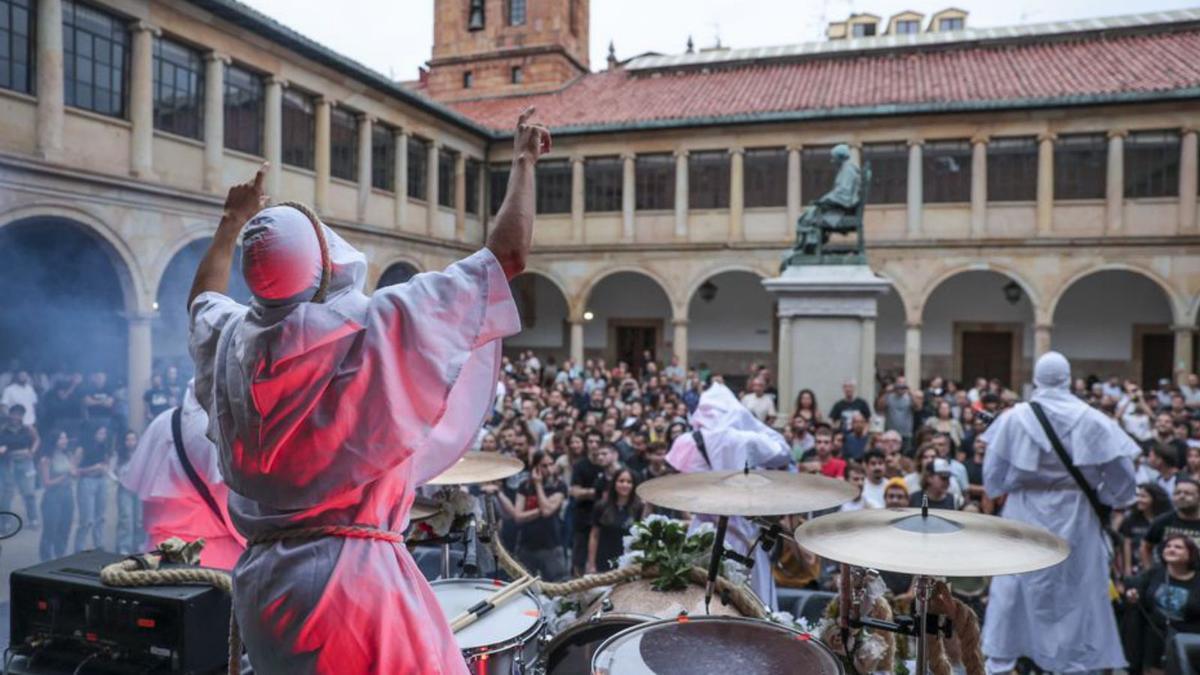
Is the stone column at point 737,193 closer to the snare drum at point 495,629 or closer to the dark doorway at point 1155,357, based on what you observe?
the dark doorway at point 1155,357

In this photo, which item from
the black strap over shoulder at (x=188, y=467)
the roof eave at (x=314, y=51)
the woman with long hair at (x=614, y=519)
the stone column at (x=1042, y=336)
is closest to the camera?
the black strap over shoulder at (x=188, y=467)

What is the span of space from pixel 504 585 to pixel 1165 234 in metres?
23.2

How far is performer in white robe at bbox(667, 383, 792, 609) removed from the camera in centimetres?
555

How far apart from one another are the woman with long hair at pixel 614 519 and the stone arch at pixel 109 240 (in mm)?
10726

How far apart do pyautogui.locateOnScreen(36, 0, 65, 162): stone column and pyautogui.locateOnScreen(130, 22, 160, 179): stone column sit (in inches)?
62.9

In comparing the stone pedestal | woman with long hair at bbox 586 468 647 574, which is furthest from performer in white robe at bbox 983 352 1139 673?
the stone pedestal

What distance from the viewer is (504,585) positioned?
4.06m

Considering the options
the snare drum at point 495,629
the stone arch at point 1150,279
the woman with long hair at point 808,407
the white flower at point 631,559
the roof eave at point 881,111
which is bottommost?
the snare drum at point 495,629

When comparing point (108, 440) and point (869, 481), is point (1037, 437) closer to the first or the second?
point (869, 481)

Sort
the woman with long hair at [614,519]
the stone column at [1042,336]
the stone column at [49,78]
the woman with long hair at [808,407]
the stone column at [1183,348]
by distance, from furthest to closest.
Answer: the stone column at [1042,336] < the stone column at [1183,348] < the stone column at [49,78] < the woman with long hair at [808,407] < the woman with long hair at [614,519]

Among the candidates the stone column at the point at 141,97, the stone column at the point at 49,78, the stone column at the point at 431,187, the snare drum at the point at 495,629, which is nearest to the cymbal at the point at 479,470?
the snare drum at the point at 495,629

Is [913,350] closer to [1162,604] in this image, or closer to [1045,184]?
[1045,184]

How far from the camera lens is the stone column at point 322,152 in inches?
789

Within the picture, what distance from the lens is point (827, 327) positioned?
37.4ft
